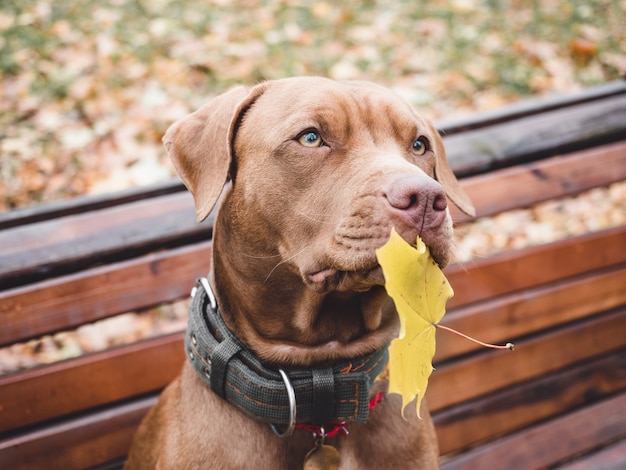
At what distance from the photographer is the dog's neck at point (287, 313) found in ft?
7.25

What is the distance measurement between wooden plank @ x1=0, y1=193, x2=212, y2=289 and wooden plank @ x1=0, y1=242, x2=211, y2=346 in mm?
42

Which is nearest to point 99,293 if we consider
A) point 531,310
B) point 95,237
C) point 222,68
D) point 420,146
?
point 95,237

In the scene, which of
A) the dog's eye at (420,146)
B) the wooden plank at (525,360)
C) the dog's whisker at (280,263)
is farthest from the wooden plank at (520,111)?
the dog's whisker at (280,263)

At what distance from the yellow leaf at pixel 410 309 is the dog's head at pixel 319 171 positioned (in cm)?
22

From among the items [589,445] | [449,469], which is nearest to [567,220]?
[589,445]

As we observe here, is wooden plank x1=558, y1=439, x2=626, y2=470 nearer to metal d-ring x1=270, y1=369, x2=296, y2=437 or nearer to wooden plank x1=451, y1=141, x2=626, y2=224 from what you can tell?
wooden plank x1=451, y1=141, x2=626, y2=224

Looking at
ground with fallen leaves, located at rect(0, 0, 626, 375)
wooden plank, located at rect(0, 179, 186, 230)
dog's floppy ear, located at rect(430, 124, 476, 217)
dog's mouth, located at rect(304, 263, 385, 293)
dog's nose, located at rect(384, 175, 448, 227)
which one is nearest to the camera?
dog's nose, located at rect(384, 175, 448, 227)

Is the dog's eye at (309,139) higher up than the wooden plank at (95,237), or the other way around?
the dog's eye at (309,139)

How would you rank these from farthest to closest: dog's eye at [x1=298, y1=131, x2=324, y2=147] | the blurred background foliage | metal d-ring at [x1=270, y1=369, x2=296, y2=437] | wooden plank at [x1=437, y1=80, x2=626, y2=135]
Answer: the blurred background foliage, wooden plank at [x1=437, y1=80, x2=626, y2=135], dog's eye at [x1=298, y1=131, x2=324, y2=147], metal d-ring at [x1=270, y1=369, x2=296, y2=437]

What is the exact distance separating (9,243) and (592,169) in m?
2.66

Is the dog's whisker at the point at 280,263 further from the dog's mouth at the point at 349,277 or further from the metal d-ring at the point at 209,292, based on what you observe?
the metal d-ring at the point at 209,292

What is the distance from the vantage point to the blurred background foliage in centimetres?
454

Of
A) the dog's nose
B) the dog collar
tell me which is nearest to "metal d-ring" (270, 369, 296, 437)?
the dog collar

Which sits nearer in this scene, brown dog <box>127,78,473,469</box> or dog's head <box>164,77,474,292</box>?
dog's head <box>164,77,474,292</box>
